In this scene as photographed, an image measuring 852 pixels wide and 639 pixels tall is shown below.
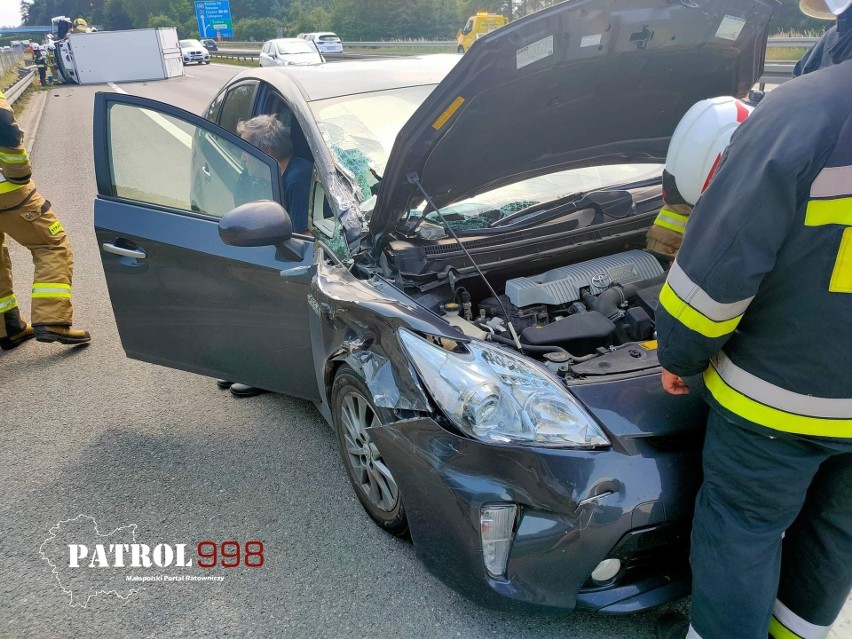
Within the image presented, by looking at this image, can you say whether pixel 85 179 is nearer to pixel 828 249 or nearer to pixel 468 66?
pixel 468 66

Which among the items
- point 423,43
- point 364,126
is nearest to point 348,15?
point 423,43

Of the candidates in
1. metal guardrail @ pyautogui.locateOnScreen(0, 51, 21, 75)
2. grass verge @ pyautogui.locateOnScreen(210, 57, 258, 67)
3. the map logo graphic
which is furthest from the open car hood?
grass verge @ pyautogui.locateOnScreen(210, 57, 258, 67)

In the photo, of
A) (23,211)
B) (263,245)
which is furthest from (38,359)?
(263,245)

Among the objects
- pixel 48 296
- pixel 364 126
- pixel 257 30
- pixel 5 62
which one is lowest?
pixel 48 296

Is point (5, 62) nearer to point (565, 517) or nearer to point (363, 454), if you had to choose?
point (363, 454)

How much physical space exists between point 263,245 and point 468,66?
1045 mm

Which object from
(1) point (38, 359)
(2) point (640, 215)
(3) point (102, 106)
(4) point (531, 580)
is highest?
(3) point (102, 106)

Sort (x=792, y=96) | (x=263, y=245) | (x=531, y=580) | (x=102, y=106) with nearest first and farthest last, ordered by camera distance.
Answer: (x=792, y=96)
(x=531, y=580)
(x=263, y=245)
(x=102, y=106)

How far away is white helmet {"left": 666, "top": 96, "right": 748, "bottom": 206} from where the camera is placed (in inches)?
75.1

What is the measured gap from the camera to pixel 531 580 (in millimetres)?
1726

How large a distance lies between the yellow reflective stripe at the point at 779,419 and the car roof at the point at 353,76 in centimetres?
231

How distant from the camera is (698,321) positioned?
1.45 meters

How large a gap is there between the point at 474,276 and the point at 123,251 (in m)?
1.71
